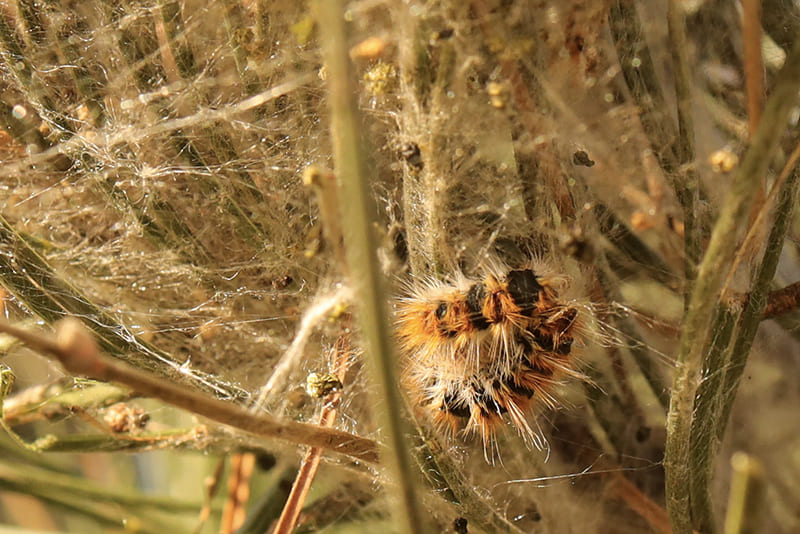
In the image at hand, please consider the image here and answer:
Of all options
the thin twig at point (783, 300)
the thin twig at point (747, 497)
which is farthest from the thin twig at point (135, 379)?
the thin twig at point (783, 300)

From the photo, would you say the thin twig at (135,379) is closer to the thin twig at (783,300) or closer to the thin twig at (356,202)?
the thin twig at (356,202)

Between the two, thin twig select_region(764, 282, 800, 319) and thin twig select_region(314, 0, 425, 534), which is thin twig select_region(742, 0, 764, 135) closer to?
thin twig select_region(764, 282, 800, 319)

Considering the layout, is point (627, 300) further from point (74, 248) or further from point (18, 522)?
point (18, 522)

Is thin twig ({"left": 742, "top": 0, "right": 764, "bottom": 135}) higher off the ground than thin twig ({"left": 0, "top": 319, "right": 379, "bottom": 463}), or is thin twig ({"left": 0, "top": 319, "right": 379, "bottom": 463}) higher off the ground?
thin twig ({"left": 742, "top": 0, "right": 764, "bottom": 135})

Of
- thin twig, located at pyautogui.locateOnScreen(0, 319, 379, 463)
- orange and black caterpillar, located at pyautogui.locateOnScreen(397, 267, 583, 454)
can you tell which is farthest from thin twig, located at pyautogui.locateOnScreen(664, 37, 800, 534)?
thin twig, located at pyautogui.locateOnScreen(0, 319, 379, 463)

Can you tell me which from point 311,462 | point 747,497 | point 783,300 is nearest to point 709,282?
point 747,497
